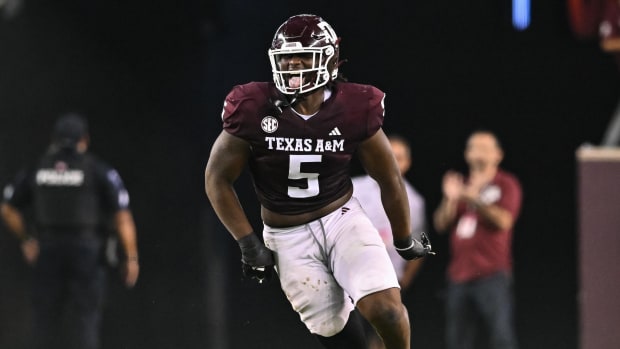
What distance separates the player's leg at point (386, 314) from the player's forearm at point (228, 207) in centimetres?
55

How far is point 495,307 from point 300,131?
3.21 m

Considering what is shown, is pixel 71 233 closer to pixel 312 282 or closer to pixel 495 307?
pixel 495 307

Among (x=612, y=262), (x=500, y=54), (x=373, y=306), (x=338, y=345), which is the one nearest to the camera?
(x=373, y=306)

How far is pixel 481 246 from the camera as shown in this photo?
8180 millimetres

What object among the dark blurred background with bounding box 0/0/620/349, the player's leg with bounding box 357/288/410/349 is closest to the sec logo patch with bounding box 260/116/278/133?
the player's leg with bounding box 357/288/410/349

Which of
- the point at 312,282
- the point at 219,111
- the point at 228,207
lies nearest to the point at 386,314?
the point at 312,282

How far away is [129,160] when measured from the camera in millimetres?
9977

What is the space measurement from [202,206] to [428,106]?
1.80 meters

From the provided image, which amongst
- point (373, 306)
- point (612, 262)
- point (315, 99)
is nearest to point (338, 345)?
point (373, 306)

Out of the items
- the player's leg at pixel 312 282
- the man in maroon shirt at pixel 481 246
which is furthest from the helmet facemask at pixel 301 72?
the man in maroon shirt at pixel 481 246

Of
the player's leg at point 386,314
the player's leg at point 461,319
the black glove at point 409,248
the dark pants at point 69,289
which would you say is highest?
the black glove at point 409,248

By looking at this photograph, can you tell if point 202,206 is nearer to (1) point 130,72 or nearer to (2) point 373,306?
(1) point 130,72

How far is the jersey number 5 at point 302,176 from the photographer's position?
519cm

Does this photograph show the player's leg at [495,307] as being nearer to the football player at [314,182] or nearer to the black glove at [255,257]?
the football player at [314,182]
